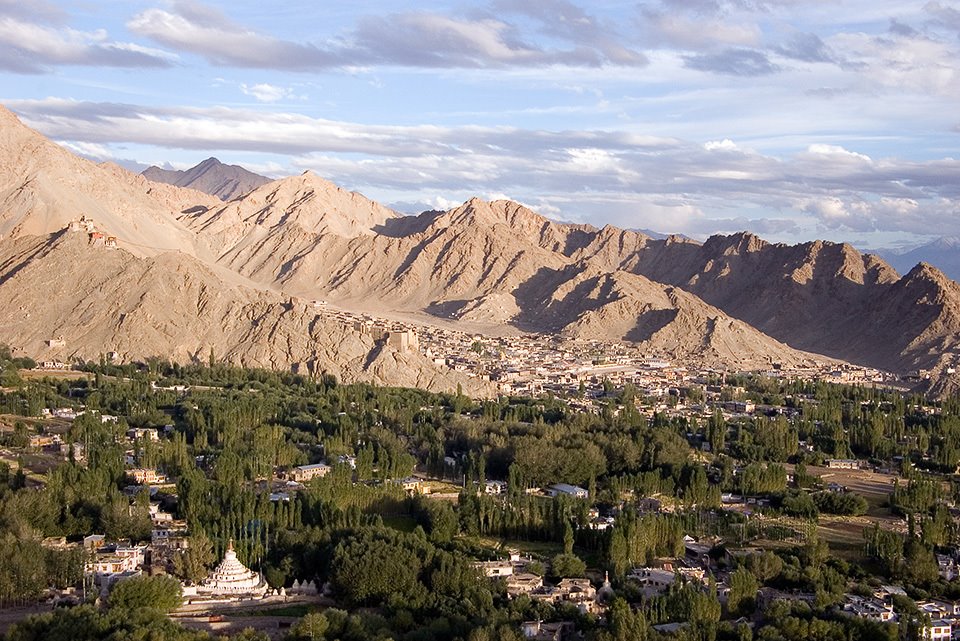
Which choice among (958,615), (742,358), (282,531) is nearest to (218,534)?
(282,531)

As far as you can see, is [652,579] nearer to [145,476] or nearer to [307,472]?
[307,472]

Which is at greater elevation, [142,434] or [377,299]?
[377,299]

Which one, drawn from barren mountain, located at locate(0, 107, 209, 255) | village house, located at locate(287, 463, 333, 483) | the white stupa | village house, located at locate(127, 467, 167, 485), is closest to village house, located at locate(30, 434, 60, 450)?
village house, located at locate(127, 467, 167, 485)

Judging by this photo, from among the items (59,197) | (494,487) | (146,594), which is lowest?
(146,594)

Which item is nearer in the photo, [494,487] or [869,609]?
[869,609]

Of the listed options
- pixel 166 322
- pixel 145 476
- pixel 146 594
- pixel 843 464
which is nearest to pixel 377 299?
pixel 166 322

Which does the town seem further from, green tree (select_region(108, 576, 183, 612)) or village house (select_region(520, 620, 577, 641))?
green tree (select_region(108, 576, 183, 612))
